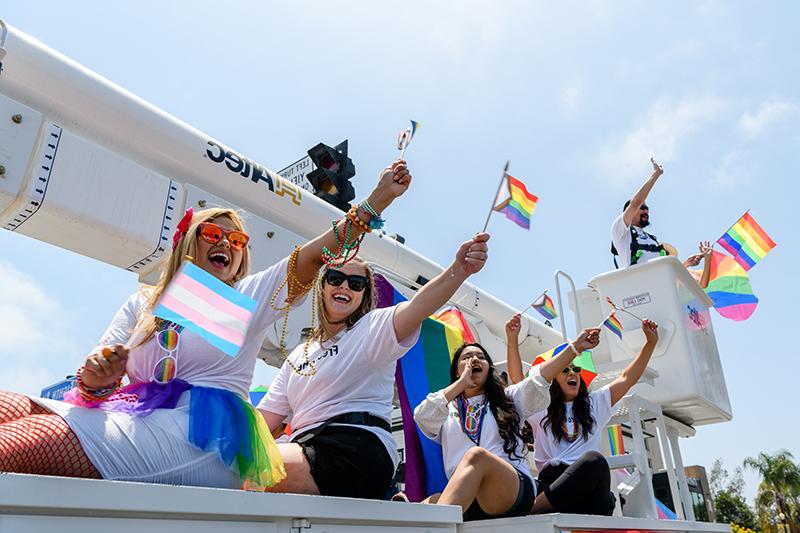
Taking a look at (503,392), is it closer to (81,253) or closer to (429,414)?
(429,414)

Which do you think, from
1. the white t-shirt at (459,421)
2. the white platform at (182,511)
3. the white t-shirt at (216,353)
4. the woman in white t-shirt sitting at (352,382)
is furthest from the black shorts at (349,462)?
the white t-shirt at (459,421)

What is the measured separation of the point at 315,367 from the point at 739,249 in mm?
4720

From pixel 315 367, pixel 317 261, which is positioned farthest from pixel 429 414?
pixel 317 261

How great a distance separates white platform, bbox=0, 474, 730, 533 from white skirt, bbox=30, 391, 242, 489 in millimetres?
167

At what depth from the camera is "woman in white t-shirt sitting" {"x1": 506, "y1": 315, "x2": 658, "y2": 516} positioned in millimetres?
2746

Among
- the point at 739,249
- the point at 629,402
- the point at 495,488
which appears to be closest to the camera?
the point at 495,488

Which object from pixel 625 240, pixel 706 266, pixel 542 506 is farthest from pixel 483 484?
pixel 706 266

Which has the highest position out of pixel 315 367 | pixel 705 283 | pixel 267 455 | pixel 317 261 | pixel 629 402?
pixel 705 283

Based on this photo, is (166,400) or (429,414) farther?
(429,414)

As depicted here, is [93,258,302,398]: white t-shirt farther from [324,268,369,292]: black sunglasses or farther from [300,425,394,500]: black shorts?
[324,268,369,292]: black sunglasses

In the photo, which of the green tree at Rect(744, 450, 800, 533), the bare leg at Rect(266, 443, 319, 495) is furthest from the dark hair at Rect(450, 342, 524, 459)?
the green tree at Rect(744, 450, 800, 533)

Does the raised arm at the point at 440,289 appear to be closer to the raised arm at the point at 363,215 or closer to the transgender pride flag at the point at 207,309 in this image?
the raised arm at the point at 363,215

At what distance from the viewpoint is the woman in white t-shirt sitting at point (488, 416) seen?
258 centimetres

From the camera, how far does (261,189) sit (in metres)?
3.89
